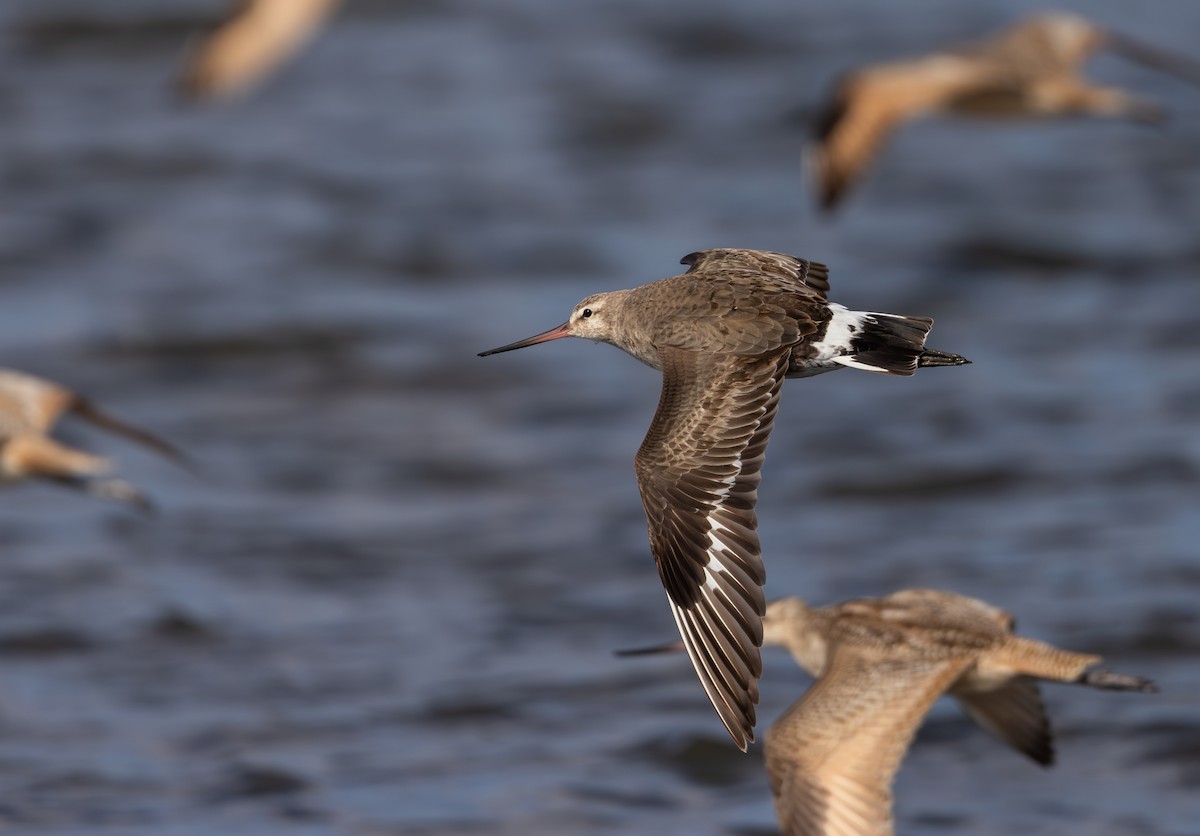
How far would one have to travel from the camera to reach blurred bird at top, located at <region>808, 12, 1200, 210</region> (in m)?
9.23

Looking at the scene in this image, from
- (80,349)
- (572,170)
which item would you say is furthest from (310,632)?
(572,170)

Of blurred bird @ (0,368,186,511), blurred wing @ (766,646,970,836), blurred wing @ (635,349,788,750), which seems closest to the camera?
blurred wing @ (635,349,788,750)

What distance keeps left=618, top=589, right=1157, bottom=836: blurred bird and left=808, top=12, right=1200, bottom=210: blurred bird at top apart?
10.0 feet

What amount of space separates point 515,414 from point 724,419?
527cm

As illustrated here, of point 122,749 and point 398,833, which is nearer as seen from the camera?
point 398,833

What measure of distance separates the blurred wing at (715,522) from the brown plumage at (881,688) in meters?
0.73

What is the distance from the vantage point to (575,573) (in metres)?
8.35

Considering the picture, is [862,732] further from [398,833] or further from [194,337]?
[194,337]

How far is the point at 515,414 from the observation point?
1021cm

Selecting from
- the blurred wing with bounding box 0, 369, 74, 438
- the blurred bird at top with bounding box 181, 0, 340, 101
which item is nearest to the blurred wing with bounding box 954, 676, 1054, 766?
the blurred wing with bounding box 0, 369, 74, 438

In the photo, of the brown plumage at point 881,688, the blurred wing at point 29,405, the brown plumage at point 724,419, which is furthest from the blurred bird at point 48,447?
the brown plumage at point 724,419

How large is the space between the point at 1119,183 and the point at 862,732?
800cm

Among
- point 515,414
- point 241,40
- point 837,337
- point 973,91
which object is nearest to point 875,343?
point 837,337

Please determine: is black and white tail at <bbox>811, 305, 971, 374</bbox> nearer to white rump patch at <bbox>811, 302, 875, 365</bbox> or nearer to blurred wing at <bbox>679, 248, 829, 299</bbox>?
white rump patch at <bbox>811, 302, 875, 365</bbox>
